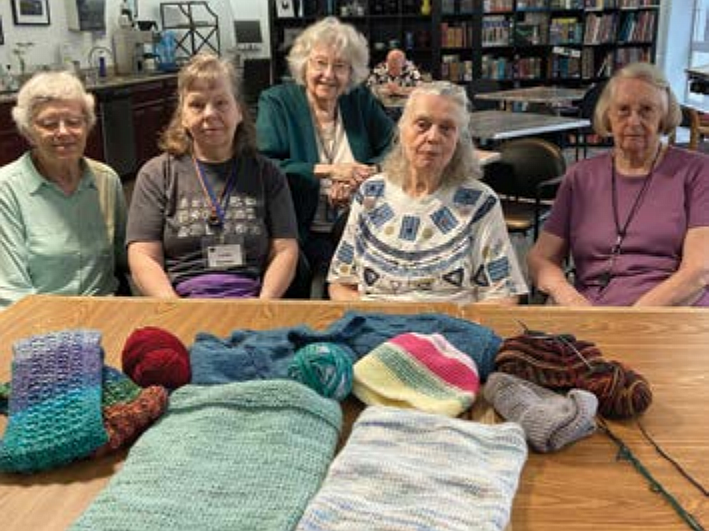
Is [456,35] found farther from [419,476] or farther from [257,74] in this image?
[419,476]

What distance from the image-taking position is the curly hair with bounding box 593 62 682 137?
7.45 ft

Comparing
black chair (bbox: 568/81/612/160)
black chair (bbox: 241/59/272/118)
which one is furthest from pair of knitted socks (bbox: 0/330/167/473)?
black chair (bbox: 241/59/272/118)

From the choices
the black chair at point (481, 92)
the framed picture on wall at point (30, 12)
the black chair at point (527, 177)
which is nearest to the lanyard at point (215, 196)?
the black chair at point (527, 177)

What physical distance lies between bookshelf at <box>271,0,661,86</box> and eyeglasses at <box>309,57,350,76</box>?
6.36m

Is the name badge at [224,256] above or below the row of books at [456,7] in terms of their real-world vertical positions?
below

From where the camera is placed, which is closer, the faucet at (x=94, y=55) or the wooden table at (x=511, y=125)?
the wooden table at (x=511, y=125)

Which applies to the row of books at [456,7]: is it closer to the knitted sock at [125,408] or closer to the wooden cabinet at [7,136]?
the wooden cabinet at [7,136]

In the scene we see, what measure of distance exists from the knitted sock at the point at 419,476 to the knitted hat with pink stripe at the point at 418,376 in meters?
0.08

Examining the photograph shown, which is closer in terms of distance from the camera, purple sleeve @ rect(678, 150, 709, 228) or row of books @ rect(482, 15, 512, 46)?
purple sleeve @ rect(678, 150, 709, 228)

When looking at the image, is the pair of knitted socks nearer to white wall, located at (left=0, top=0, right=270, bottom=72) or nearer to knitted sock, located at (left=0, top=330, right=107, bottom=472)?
knitted sock, located at (left=0, top=330, right=107, bottom=472)

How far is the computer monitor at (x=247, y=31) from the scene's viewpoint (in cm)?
956

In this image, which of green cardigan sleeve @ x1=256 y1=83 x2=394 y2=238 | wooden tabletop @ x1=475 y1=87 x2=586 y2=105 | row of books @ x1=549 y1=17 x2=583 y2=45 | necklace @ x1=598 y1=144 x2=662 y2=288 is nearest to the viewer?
necklace @ x1=598 y1=144 x2=662 y2=288

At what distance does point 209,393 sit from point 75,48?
7530mm

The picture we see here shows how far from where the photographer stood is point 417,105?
2156 millimetres
